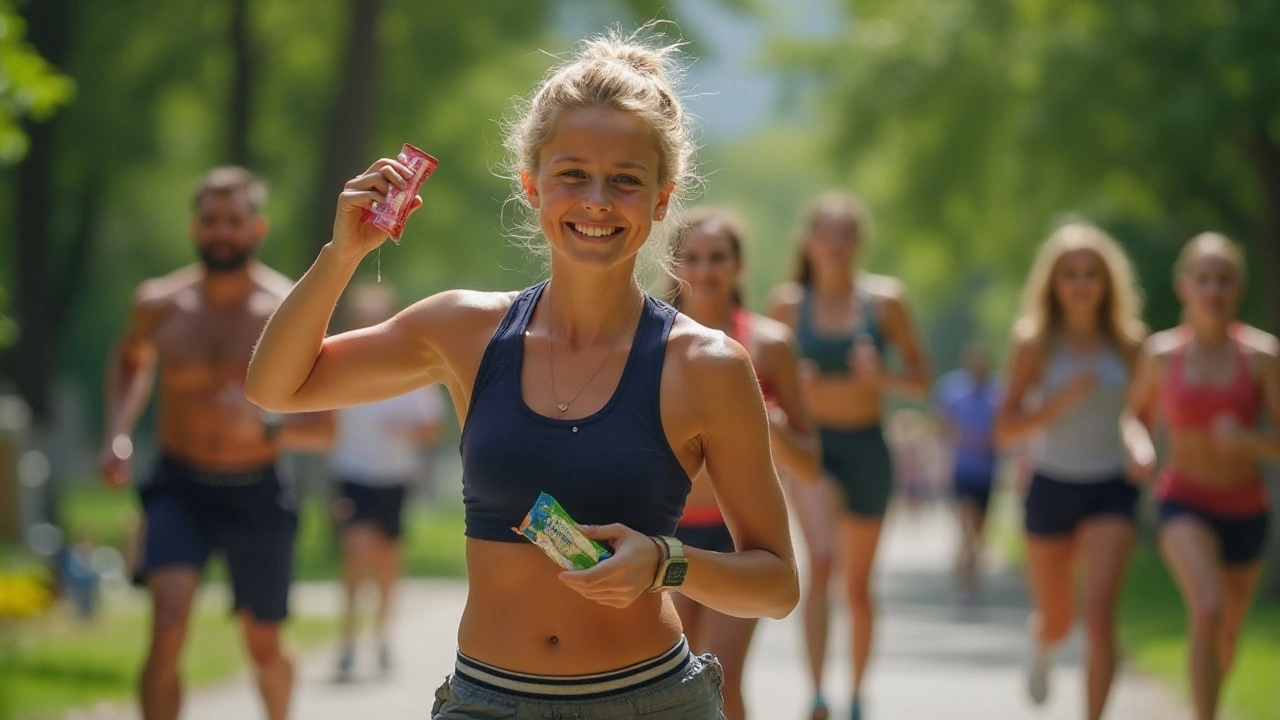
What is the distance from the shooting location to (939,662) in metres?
13.1

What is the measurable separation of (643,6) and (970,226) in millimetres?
5309

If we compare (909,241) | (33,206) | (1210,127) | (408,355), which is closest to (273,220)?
(33,206)

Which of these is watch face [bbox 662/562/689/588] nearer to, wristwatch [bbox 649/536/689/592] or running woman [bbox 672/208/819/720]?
wristwatch [bbox 649/536/689/592]

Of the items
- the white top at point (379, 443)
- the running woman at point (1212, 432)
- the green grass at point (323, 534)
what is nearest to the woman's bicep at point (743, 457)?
the running woman at point (1212, 432)

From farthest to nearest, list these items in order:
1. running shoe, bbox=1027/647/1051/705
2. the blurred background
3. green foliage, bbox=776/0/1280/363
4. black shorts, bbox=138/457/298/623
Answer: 1. green foliage, bbox=776/0/1280/363
2. the blurred background
3. running shoe, bbox=1027/647/1051/705
4. black shorts, bbox=138/457/298/623

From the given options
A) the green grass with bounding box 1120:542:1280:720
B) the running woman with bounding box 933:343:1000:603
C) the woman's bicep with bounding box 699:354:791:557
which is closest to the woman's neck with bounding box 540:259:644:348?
the woman's bicep with bounding box 699:354:791:557

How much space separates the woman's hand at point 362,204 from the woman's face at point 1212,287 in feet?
19.1

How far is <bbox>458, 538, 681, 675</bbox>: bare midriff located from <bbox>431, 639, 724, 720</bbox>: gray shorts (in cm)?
3

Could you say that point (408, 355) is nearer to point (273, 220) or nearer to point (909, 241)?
point (909, 241)

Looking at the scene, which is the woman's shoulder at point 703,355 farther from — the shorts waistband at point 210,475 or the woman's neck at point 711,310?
the shorts waistband at point 210,475

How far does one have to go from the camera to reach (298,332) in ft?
12.8

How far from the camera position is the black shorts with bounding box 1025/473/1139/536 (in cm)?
888

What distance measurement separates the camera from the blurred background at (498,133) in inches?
619

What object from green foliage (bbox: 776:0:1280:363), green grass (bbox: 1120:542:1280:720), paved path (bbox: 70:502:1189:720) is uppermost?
green foliage (bbox: 776:0:1280:363)
